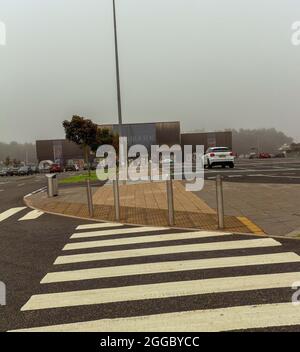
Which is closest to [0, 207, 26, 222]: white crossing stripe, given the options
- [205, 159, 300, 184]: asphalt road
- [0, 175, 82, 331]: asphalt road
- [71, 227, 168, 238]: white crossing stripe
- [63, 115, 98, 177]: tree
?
[0, 175, 82, 331]: asphalt road

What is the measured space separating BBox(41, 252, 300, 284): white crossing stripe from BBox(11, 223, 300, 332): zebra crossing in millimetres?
14

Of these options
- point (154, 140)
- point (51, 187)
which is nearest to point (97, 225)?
point (51, 187)

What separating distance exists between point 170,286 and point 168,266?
1002 millimetres

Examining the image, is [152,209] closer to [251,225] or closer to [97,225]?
[97,225]

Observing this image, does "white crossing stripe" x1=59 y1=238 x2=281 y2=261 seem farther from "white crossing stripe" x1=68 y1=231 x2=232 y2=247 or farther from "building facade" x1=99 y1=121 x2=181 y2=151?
"building facade" x1=99 y1=121 x2=181 y2=151

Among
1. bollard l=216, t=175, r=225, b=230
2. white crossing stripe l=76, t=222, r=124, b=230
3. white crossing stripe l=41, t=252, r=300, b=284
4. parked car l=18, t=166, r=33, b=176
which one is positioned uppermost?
bollard l=216, t=175, r=225, b=230

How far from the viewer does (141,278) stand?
6195mm

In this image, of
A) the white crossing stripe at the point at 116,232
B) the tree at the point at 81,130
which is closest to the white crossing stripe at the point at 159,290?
the white crossing stripe at the point at 116,232

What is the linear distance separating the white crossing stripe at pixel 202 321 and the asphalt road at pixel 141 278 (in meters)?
0.02

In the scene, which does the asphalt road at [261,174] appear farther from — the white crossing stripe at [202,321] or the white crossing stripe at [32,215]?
the white crossing stripe at [202,321]

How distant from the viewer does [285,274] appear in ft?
19.7

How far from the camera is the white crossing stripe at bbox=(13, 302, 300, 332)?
14.3 feet
